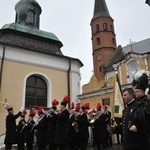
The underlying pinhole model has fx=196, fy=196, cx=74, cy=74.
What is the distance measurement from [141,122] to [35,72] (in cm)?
1248

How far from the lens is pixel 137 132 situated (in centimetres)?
364

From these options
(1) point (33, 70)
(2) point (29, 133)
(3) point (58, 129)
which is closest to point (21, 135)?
(2) point (29, 133)

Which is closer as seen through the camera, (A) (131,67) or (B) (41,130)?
(B) (41,130)

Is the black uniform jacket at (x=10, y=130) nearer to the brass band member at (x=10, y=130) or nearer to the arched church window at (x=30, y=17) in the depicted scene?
the brass band member at (x=10, y=130)

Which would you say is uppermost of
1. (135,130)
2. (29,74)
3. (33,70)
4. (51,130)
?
(33,70)

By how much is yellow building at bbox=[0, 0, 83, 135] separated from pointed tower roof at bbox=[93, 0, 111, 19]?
2374 cm

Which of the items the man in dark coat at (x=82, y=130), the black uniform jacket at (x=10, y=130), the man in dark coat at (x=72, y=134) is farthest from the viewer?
the man in dark coat at (x=72, y=134)

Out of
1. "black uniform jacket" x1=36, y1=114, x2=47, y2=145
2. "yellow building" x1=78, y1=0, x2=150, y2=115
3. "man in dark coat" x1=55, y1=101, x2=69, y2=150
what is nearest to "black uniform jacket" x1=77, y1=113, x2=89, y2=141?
"black uniform jacket" x1=36, y1=114, x2=47, y2=145

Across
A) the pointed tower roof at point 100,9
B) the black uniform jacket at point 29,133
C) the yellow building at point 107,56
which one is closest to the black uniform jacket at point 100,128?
the black uniform jacket at point 29,133

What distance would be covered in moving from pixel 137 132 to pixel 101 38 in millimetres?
34860

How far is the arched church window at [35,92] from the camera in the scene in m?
14.6

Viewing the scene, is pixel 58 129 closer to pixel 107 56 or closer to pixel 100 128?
pixel 100 128

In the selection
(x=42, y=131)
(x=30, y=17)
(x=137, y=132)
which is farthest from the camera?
(x=30, y=17)

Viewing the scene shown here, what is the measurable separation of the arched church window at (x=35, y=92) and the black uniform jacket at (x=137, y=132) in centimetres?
1150
